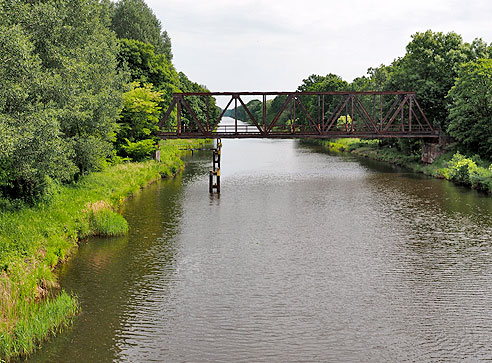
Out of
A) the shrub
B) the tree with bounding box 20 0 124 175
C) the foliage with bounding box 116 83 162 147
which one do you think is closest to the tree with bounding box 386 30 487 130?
the shrub

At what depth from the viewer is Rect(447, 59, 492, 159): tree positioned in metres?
51.6

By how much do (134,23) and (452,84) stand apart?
185ft

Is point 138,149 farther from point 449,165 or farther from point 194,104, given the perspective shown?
point 194,104

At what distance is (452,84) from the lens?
63.4 meters

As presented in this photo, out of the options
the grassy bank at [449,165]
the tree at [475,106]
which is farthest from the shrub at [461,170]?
the tree at [475,106]

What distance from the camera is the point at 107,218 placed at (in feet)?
98.2

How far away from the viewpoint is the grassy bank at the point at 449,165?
47656 millimetres

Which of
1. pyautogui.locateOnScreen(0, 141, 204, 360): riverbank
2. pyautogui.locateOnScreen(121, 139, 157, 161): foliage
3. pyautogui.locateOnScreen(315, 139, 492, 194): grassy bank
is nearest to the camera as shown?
pyautogui.locateOnScreen(0, 141, 204, 360): riverbank

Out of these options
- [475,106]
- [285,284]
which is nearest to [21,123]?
[285,284]

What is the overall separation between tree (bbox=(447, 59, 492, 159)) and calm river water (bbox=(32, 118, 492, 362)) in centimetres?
1560

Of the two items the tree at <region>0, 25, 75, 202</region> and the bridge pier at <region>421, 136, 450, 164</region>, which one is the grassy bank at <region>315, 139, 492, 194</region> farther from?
the tree at <region>0, 25, 75, 202</region>

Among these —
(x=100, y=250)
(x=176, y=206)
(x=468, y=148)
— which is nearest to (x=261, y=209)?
(x=176, y=206)

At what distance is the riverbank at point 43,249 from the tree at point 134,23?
191 ft

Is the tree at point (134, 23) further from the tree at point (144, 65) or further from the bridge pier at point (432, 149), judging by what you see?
the bridge pier at point (432, 149)
